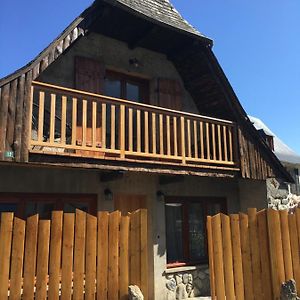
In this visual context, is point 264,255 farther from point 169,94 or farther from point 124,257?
point 169,94

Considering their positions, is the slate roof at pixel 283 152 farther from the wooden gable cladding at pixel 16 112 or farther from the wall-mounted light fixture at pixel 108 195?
the wooden gable cladding at pixel 16 112

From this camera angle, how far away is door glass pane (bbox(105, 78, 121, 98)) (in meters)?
9.70

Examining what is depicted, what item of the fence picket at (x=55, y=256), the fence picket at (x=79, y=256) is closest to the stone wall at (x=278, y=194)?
the fence picket at (x=79, y=256)

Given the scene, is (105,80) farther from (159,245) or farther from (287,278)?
(287,278)

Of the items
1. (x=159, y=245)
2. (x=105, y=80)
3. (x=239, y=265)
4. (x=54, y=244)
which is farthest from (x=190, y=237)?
(x=54, y=244)

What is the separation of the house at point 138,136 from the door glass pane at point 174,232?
0.03m

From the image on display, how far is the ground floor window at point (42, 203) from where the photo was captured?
23.9 ft

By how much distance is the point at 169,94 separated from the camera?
34.4 ft

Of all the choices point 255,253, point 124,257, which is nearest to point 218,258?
point 255,253

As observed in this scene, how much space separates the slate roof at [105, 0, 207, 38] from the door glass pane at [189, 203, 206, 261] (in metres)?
4.70

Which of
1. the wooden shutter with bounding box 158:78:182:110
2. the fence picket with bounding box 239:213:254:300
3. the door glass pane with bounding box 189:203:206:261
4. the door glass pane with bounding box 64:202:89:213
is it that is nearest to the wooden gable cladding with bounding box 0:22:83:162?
the door glass pane with bounding box 64:202:89:213

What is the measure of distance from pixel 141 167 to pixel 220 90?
3.84 metres

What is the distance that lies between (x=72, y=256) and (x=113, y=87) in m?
5.77

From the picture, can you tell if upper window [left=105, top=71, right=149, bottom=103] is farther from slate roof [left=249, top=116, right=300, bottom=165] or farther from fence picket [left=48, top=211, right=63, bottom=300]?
slate roof [left=249, top=116, right=300, bottom=165]
